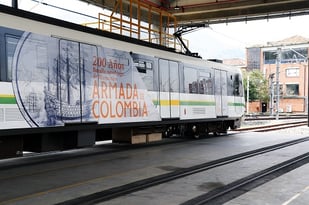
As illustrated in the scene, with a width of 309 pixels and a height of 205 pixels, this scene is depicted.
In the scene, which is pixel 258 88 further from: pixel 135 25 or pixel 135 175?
pixel 135 175

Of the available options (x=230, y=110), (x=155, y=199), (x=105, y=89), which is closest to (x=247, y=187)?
(x=155, y=199)

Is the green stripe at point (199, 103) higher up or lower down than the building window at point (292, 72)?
lower down

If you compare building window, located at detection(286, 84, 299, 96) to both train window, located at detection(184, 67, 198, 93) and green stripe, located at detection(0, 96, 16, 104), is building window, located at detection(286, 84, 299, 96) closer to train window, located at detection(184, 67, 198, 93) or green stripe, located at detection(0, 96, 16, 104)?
train window, located at detection(184, 67, 198, 93)

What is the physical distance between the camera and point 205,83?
1709cm

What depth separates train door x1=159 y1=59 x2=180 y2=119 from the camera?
13922mm

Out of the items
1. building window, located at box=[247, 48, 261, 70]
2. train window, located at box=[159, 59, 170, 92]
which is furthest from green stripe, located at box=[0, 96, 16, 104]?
building window, located at box=[247, 48, 261, 70]

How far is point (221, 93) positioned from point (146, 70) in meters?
6.25

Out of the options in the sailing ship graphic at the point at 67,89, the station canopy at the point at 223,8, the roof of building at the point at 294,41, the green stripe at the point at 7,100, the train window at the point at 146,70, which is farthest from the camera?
the roof of building at the point at 294,41

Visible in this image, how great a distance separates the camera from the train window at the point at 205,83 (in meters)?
16.7

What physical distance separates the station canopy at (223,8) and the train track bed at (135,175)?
10.4 metres

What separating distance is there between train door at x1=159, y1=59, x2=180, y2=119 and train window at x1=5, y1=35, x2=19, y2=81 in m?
5.93

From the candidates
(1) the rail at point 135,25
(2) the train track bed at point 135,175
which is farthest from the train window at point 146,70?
(2) the train track bed at point 135,175

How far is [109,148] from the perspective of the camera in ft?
49.2

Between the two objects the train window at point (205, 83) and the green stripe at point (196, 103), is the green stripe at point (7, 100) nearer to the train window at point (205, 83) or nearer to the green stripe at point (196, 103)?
the green stripe at point (196, 103)
